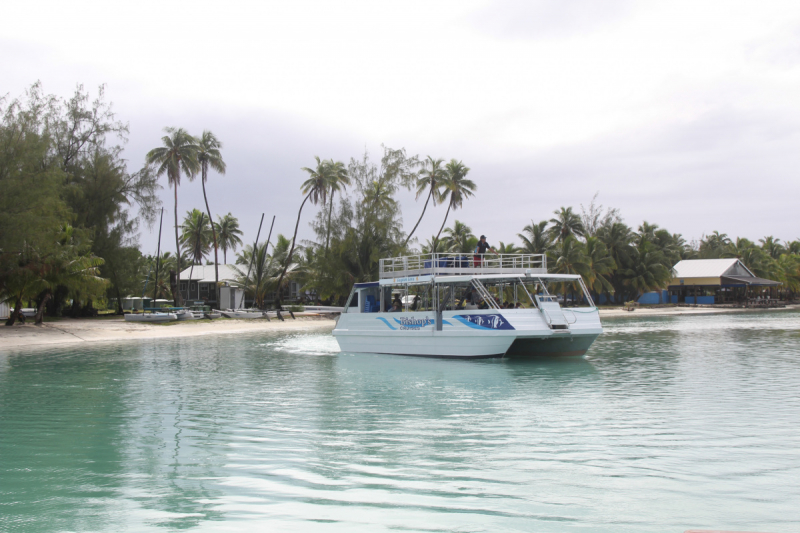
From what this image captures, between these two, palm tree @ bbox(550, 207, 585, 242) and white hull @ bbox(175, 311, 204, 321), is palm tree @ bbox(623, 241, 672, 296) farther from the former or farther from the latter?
white hull @ bbox(175, 311, 204, 321)

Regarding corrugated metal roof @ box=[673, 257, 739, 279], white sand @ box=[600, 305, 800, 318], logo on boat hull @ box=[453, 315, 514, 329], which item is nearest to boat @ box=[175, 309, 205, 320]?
logo on boat hull @ box=[453, 315, 514, 329]

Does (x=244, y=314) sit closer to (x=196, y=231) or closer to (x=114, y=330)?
(x=114, y=330)

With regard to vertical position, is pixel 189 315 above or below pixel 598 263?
below

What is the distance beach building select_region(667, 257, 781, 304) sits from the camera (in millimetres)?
72000

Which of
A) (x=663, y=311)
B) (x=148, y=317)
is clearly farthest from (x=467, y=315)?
(x=663, y=311)

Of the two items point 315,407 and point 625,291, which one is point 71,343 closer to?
point 315,407

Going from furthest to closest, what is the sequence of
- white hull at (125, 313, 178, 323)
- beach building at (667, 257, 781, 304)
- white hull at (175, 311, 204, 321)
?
1. beach building at (667, 257, 781, 304)
2. white hull at (175, 311, 204, 321)
3. white hull at (125, 313, 178, 323)

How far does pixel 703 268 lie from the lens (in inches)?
2977

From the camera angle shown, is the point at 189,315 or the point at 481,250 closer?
the point at 481,250

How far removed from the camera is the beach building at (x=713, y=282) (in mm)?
72000

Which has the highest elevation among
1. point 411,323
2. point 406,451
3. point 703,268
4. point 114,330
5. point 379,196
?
point 379,196

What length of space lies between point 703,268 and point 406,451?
77.3 meters

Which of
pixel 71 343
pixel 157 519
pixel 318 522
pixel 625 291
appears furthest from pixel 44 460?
pixel 625 291

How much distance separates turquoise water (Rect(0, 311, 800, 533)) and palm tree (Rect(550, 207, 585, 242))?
177 ft
